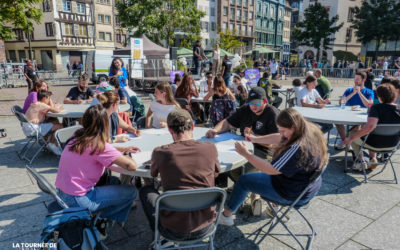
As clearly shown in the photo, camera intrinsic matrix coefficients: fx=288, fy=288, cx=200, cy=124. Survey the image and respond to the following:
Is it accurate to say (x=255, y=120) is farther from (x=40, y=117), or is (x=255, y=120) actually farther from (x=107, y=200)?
(x=40, y=117)

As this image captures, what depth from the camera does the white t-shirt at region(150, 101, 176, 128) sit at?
4.79 m

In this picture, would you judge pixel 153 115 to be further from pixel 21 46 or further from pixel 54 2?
pixel 21 46

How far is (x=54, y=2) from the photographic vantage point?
3953 centimetres

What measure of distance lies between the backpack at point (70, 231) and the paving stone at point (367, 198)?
10.2ft

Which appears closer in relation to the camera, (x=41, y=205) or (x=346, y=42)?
(x=41, y=205)

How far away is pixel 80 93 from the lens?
672 centimetres

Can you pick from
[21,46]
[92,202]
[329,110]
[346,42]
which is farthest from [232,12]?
[92,202]

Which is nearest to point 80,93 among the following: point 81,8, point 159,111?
point 159,111

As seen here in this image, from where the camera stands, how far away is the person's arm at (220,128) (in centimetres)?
375

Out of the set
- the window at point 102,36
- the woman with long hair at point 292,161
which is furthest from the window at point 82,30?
the woman with long hair at point 292,161

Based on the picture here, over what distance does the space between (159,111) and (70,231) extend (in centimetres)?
281

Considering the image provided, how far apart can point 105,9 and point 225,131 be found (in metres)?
47.6

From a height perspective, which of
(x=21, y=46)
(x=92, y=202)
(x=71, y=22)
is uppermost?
(x=71, y=22)

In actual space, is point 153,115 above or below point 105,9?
below
